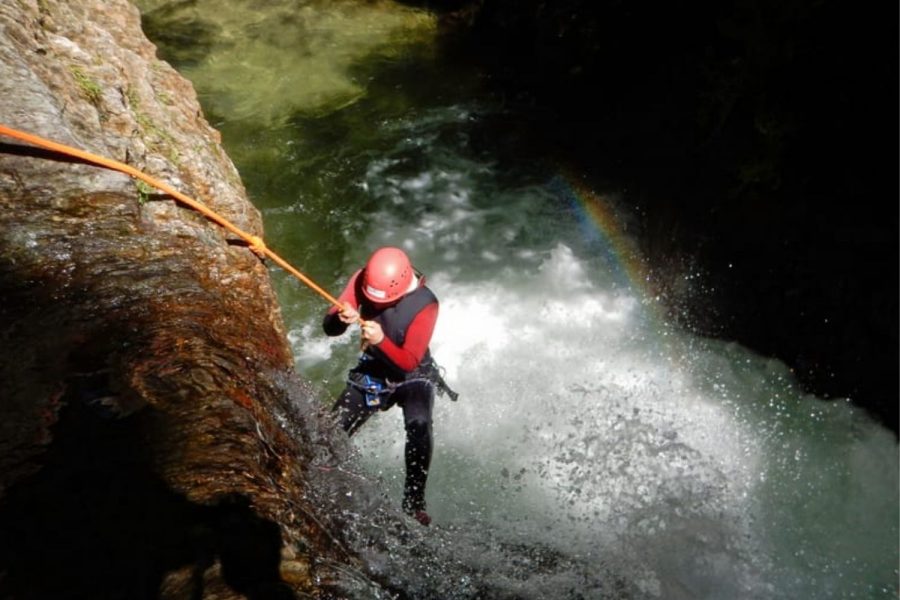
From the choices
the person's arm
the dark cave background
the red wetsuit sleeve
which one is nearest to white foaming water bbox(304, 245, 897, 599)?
the dark cave background

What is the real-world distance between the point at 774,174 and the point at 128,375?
498 cm

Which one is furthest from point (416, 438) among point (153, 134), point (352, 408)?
point (153, 134)

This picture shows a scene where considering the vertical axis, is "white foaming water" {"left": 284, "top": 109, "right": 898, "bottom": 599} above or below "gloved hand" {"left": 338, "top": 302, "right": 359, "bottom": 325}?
below

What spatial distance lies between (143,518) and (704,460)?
4.34 metres

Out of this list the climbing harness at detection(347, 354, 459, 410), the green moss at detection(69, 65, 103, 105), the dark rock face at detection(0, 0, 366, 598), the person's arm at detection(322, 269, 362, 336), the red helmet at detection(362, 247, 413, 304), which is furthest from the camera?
the climbing harness at detection(347, 354, 459, 410)

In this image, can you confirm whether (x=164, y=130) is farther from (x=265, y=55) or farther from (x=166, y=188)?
(x=265, y=55)

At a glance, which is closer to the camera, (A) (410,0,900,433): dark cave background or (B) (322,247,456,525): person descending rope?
(B) (322,247,456,525): person descending rope

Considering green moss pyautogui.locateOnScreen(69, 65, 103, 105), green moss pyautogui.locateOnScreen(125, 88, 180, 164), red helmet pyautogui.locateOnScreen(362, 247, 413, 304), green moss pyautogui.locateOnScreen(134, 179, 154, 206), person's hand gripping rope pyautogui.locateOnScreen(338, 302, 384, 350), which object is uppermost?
green moss pyautogui.locateOnScreen(69, 65, 103, 105)

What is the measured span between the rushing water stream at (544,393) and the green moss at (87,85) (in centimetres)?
238

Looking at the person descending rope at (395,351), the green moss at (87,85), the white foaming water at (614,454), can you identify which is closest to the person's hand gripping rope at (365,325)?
the person descending rope at (395,351)

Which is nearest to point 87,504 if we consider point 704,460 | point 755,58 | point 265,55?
point 704,460

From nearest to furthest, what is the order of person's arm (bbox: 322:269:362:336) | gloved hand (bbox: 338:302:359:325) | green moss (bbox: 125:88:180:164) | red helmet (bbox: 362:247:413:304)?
gloved hand (bbox: 338:302:359:325) → red helmet (bbox: 362:247:413:304) → person's arm (bbox: 322:269:362:336) → green moss (bbox: 125:88:180:164)

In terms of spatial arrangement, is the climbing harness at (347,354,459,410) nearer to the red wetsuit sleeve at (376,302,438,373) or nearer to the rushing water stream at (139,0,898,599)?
the red wetsuit sleeve at (376,302,438,373)

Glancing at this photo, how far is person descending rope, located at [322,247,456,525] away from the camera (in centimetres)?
398
